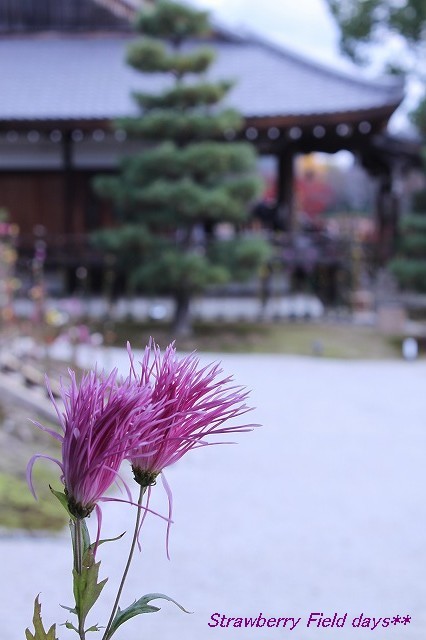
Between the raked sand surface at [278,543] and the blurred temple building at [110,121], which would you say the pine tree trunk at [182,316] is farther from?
the raked sand surface at [278,543]

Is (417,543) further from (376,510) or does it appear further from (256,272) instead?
(256,272)

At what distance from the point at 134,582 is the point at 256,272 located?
648cm

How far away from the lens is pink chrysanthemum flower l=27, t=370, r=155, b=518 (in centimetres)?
62

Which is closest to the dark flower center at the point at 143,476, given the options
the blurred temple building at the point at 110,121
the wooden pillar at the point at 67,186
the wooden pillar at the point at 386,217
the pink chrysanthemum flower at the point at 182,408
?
the pink chrysanthemum flower at the point at 182,408

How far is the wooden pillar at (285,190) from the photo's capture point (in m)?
11.4

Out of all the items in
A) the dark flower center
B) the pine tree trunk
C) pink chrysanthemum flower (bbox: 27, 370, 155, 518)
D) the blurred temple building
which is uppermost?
pink chrysanthemum flower (bbox: 27, 370, 155, 518)

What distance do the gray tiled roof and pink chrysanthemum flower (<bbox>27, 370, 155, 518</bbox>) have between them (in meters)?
9.83

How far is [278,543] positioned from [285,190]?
28.1 feet

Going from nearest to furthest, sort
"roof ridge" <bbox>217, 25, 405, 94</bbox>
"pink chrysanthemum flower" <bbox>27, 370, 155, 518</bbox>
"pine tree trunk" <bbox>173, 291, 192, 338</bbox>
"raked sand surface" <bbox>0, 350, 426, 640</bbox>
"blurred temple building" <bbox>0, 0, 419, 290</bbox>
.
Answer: "pink chrysanthemum flower" <bbox>27, 370, 155, 518</bbox>, "raked sand surface" <bbox>0, 350, 426, 640</bbox>, "pine tree trunk" <bbox>173, 291, 192, 338</bbox>, "blurred temple building" <bbox>0, 0, 419, 290</bbox>, "roof ridge" <bbox>217, 25, 405, 94</bbox>

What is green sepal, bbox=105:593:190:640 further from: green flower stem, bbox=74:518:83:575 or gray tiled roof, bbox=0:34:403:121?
gray tiled roof, bbox=0:34:403:121

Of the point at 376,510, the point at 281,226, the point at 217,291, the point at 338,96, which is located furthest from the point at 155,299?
the point at 376,510

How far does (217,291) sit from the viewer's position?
439 inches

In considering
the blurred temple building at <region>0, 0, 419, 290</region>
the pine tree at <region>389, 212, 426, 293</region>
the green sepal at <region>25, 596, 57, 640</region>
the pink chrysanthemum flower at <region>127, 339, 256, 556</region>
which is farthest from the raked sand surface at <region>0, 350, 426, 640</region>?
the blurred temple building at <region>0, 0, 419, 290</region>

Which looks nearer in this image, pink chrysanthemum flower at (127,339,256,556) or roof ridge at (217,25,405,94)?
pink chrysanthemum flower at (127,339,256,556)
